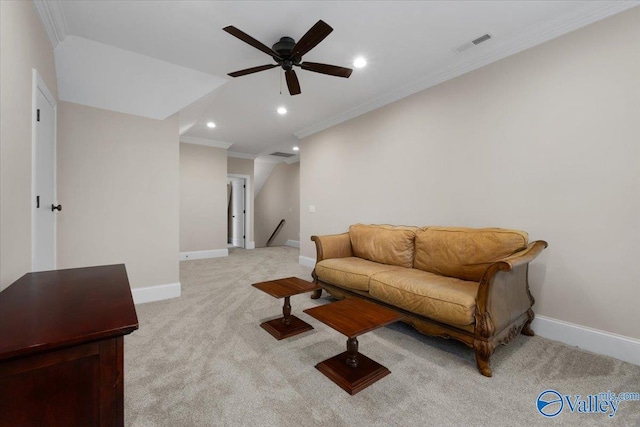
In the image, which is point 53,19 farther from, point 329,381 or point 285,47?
point 329,381

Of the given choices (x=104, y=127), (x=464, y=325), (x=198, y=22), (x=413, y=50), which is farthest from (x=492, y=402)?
(x=104, y=127)

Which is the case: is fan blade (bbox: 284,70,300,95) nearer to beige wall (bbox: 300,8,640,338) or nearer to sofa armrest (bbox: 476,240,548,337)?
beige wall (bbox: 300,8,640,338)

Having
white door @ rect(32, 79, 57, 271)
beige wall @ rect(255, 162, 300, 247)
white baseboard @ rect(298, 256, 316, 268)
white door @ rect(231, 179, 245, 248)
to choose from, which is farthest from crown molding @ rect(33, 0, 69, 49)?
beige wall @ rect(255, 162, 300, 247)

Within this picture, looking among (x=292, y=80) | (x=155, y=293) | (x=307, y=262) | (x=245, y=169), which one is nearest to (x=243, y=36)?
(x=292, y=80)

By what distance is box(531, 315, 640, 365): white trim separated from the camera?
6.47 feet

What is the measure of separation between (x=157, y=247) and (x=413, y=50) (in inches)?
145

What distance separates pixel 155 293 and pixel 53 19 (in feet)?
9.18

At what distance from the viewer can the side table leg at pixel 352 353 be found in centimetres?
186

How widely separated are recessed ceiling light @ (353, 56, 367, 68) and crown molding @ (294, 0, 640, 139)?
0.77 m

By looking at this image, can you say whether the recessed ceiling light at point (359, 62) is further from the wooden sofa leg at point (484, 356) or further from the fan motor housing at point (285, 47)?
the wooden sofa leg at point (484, 356)

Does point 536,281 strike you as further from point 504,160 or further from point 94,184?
point 94,184

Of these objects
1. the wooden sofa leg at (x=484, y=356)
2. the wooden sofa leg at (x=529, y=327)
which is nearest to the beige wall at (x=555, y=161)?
the wooden sofa leg at (x=529, y=327)

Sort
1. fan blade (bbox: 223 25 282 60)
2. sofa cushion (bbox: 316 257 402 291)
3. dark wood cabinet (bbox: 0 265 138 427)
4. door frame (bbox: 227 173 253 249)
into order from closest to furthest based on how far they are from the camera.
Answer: dark wood cabinet (bbox: 0 265 138 427) → fan blade (bbox: 223 25 282 60) → sofa cushion (bbox: 316 257 402 291) → door frame (bbox: 227 173 253 249)

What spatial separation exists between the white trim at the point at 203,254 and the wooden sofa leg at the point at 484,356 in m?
5.57
